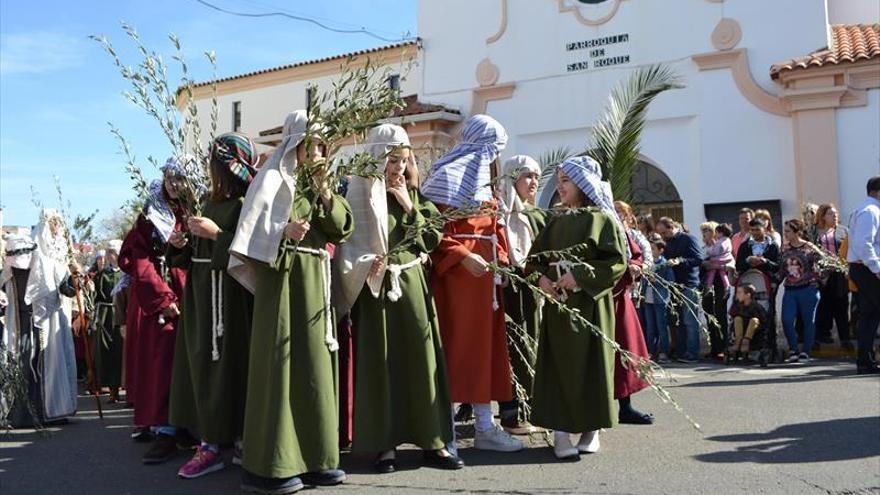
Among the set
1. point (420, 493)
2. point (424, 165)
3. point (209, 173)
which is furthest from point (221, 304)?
point (424, 165)

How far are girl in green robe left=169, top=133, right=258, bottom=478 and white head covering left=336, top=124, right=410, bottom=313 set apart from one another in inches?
22.7

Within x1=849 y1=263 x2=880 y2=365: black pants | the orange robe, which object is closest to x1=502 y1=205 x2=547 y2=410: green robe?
the orange robe

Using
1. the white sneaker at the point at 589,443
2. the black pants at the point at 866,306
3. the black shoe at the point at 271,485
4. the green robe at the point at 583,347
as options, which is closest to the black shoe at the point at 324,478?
the black shoe at the point at 271,485

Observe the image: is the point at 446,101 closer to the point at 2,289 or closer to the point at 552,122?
the point at 552,122

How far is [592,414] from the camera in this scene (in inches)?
191

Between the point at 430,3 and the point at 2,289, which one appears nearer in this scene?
the point at 2,289

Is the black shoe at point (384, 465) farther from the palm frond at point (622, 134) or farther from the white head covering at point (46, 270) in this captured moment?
the palm frond at point (622, 134)

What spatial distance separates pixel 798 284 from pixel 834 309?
1306 millimetres

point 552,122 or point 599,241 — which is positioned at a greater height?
point 552,122

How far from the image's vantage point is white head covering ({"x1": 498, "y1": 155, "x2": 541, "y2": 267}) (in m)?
5.55

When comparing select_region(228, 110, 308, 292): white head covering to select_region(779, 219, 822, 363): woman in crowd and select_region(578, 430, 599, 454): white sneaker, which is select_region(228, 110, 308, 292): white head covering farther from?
select_region(779, 219, 822, 363): woman in crowd

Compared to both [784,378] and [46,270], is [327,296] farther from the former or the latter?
[784,378]

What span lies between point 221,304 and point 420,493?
153 centimetres

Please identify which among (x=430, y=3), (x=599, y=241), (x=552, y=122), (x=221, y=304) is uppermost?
(x=430, y=3)
